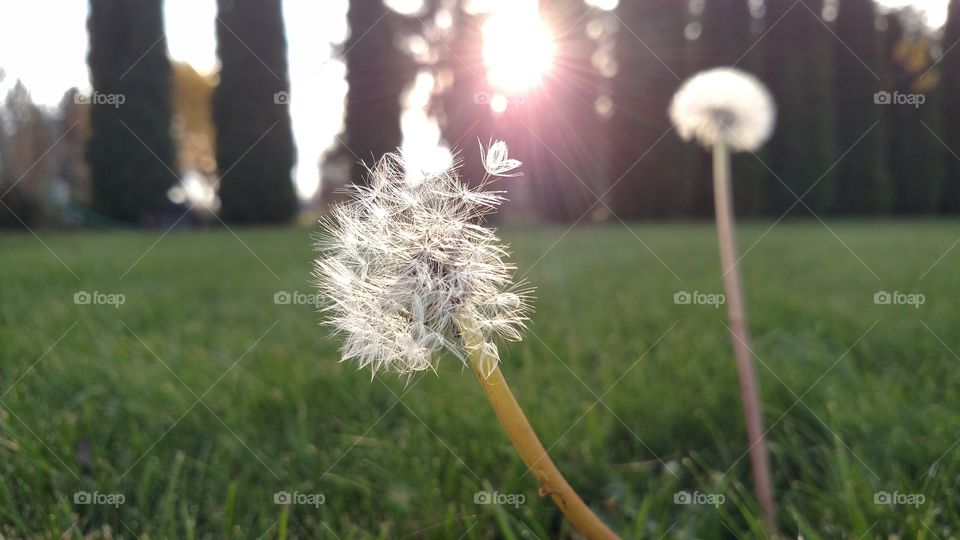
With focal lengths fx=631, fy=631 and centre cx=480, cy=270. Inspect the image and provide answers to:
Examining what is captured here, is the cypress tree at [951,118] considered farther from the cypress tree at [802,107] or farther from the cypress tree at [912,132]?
the cypress tree at [802,107]

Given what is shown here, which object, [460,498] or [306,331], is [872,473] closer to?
[460,498]

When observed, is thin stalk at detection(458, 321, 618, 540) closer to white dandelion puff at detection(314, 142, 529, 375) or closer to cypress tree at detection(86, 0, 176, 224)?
white dandelion puff at detection(314, 142, 529, 375)

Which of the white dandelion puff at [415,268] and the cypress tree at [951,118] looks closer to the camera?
the white dandelion puff at [415,268]

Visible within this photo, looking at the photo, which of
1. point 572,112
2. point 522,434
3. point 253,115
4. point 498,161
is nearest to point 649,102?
point 572,112

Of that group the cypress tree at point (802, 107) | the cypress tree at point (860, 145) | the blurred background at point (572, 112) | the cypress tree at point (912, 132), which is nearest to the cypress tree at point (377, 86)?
the blurred background at point (572, 112)

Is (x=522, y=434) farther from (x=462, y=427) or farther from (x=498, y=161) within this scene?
(x=462, y=427)

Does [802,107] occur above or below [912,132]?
above
